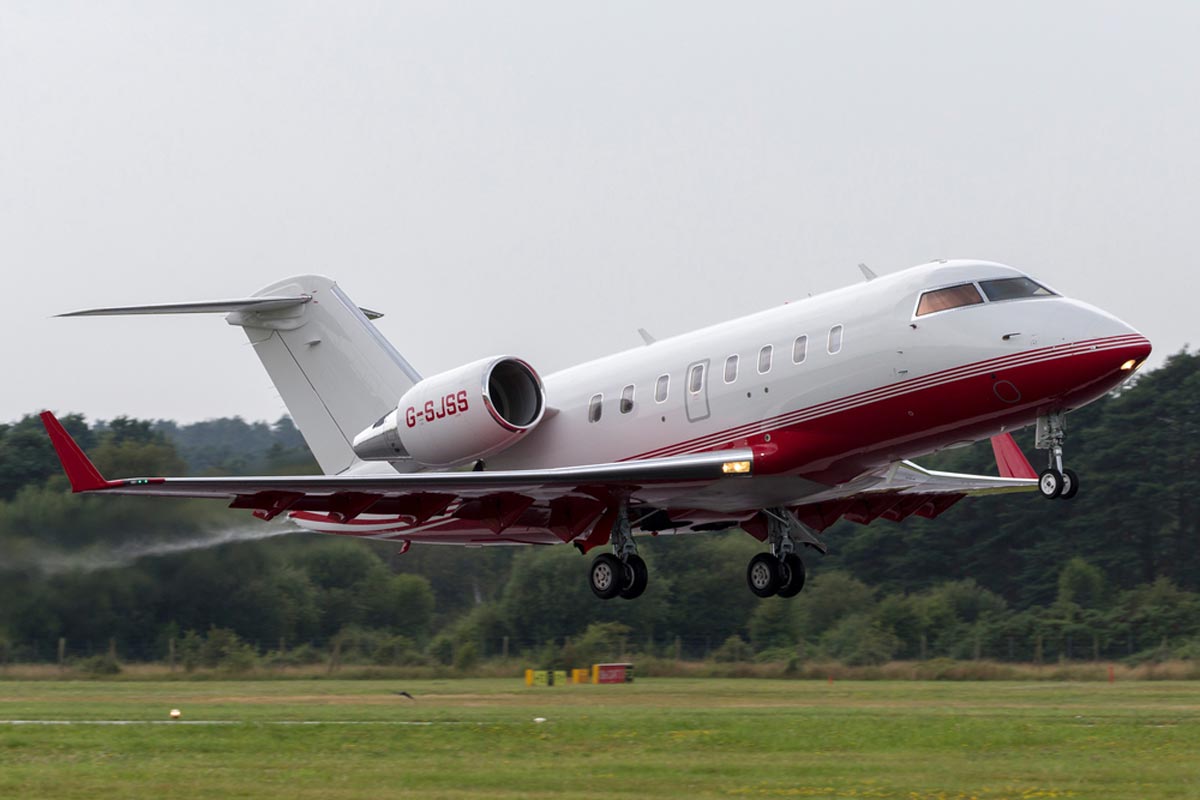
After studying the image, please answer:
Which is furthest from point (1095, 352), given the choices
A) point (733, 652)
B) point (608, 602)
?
point (608, 602)

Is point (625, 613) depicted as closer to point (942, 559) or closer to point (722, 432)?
point (942, 559)

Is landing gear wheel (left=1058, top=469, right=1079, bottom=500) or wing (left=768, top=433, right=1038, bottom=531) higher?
wing (left=768, top=433, right=1038, bottom=531)

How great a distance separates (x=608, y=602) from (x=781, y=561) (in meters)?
22.3

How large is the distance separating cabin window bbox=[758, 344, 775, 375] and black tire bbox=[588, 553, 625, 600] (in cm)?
364

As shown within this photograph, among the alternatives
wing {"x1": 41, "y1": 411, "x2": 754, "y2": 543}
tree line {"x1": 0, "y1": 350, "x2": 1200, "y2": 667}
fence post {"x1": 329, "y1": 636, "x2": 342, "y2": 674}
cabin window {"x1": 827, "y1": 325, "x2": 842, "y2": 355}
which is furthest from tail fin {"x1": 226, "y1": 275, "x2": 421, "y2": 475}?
fence post {"x1": 329, "y1": 636, "x2": 342, "y2": 674}

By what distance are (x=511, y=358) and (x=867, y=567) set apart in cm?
3310

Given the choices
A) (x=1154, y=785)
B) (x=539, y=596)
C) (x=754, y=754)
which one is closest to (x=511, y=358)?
(x=754, y=754)

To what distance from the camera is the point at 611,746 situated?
70.6 ft

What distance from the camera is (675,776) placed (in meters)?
18.5

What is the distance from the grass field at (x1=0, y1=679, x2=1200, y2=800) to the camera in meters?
17.7

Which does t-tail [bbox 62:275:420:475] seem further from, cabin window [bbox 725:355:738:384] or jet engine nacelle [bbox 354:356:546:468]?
cabin window [bbox 725:355:738:384]

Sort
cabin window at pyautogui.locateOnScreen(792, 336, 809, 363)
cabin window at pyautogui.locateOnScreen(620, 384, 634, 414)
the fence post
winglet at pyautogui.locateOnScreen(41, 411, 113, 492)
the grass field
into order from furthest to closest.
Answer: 1. the fence post
2. cabin window at pyautogui.locateOnScreen(620, 384, 634, 414)
3. cabin window at pyautogui.locateOnScreen(792, 336, 809, 363)
4. winglet at pyautogui.locateOnScreen(41, 411, 113, 492)
5. the grass field

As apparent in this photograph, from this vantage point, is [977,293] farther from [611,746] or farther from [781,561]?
[611,746]

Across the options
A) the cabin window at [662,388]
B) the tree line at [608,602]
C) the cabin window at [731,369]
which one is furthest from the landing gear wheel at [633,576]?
the tree line at [608,602]
